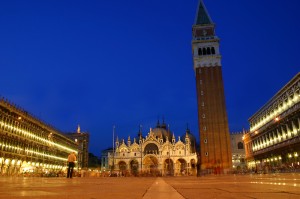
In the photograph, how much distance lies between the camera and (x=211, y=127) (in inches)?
2335

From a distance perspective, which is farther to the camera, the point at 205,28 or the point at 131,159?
the point at 131,159

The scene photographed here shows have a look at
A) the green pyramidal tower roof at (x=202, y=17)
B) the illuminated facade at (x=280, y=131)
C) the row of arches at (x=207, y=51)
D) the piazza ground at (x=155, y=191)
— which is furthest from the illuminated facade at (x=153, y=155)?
the piazza ground at (x=155, y=191)

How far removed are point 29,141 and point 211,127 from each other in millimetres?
35053

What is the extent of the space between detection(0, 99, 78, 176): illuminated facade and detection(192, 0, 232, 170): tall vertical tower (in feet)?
101

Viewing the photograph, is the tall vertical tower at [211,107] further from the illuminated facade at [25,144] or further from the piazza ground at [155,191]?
the piazza ground at [155,191]

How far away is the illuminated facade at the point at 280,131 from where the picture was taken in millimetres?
35656

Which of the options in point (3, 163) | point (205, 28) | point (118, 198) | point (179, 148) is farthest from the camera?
point (179, 148)

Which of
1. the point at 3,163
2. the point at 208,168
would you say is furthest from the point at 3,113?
the point at 208,168

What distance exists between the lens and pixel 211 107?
60375 millimetres

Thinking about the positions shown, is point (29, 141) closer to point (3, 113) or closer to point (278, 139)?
point (3, 113)

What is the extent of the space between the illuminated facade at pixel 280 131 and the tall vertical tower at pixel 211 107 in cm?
655

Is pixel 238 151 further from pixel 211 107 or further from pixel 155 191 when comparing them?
pixel 155 191

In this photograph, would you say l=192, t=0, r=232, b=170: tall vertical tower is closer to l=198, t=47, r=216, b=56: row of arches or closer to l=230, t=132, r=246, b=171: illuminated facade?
l=198, t=47, r=216, b=56: row of arches

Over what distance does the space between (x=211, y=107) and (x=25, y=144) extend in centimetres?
3643
